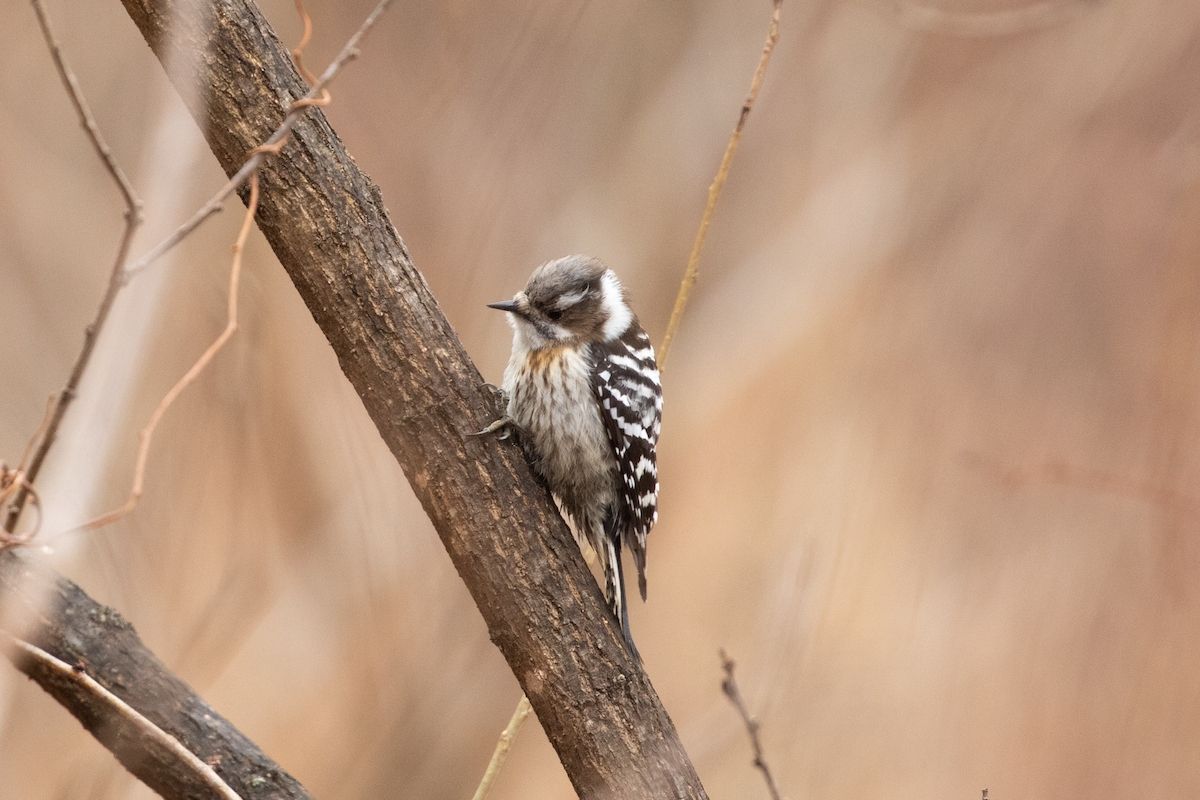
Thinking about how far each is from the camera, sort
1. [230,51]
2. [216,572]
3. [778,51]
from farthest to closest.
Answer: [778,51], [216,572], [230,51]

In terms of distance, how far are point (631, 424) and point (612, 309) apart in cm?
40

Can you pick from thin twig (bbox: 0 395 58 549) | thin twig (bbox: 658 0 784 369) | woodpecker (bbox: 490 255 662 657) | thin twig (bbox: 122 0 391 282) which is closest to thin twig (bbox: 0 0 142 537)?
thin twig (bbox: 122 0 391 282)

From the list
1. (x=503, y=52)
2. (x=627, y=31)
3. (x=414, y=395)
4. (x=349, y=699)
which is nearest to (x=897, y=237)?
(x=627, y=31)

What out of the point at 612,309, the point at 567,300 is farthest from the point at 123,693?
the point at 612,309

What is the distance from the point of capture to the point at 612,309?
9.42 feet

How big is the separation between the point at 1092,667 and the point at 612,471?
3.98m

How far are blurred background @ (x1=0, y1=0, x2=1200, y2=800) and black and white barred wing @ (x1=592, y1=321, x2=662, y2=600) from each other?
220 cm

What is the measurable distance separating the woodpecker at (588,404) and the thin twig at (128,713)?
40.7 inches

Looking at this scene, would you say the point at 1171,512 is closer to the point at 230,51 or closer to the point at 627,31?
the point at 627,31

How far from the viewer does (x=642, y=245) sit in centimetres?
550

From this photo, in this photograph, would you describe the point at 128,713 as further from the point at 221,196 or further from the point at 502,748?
the point at 221,196

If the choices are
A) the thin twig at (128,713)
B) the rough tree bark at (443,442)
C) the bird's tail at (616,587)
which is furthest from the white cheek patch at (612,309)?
the thin twig at (128,713)

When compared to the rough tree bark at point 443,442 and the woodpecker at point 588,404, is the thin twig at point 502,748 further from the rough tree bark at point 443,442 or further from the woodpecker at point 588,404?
the woodpecker at point 588,404

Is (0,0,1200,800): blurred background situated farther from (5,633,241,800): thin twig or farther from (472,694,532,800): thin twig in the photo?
(5,633,241,800): thin twig
